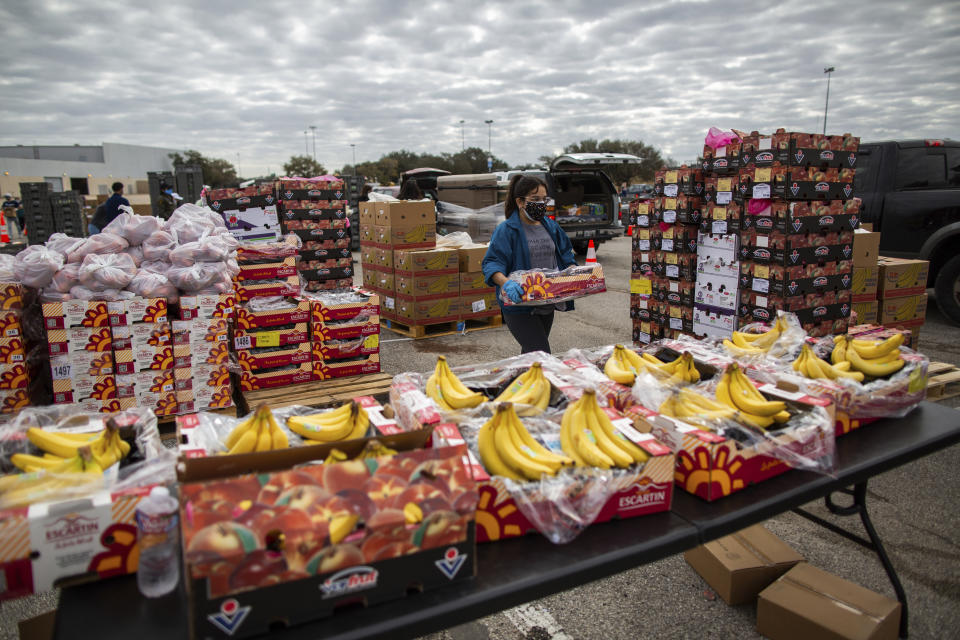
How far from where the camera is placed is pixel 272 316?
5.09 meters

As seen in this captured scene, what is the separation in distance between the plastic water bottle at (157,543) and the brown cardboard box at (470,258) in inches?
257

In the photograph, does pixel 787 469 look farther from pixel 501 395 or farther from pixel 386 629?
pixel 386 629

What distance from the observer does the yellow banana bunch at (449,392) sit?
84.3 inches

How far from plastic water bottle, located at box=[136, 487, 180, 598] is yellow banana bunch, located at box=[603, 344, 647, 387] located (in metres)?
1.66

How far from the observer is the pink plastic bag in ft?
17.9

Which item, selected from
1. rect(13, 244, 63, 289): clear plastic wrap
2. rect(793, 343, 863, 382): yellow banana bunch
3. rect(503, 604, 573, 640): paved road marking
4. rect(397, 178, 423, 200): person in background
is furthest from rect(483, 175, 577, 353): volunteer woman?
rect(397, 178, 423, 200): person in background

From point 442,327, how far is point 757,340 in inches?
218

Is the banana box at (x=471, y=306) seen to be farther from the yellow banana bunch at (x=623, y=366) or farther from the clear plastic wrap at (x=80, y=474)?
the clear plastic wrap at (x=80, y=474)

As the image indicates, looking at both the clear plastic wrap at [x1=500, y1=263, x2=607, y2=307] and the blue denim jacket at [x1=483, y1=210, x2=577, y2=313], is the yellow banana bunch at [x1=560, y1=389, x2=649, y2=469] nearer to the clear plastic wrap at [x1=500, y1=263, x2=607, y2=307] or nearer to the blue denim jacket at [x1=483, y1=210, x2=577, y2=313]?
the clear plastic wrap at [x1=500, y1=263, x2=607, y2=307]

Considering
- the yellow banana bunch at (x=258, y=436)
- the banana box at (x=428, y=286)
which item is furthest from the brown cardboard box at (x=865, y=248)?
the yellow banana bunch at (x=258, y=436)

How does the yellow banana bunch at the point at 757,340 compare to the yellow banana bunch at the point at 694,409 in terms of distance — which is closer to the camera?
the yellow banana bunch at the point at 694,409

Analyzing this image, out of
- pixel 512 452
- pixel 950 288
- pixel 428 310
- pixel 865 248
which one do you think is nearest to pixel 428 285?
pixel 428 310

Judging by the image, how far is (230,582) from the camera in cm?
123

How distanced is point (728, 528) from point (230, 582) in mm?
1396
